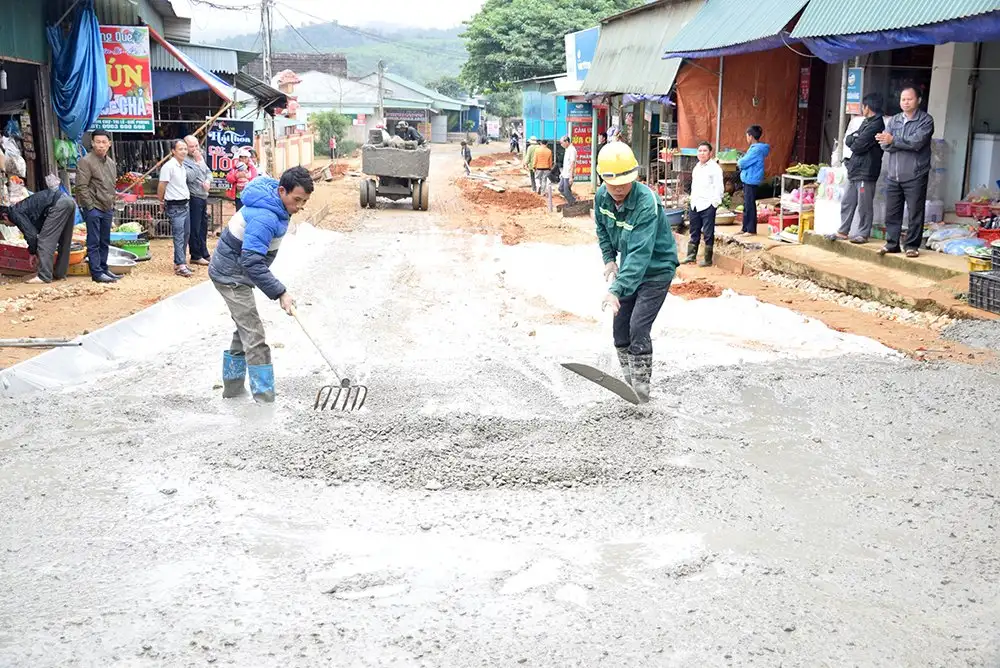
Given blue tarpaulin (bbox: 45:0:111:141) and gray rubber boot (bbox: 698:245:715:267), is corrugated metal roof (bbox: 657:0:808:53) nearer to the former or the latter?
gray rubber boot (bbox: 698:245:715:267)

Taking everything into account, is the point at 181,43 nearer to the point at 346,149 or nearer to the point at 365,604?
the point at 365,604

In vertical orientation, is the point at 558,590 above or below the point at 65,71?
below

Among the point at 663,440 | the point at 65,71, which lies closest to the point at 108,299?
the point at 65,71

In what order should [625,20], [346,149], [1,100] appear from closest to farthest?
[1,100] < [625,20] < [346,149]

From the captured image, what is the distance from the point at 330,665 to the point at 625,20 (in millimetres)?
20822

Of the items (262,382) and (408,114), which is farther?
(408,114)

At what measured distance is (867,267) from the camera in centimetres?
1170

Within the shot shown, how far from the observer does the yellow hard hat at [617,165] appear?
251 inches

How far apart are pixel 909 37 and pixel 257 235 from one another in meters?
7.45

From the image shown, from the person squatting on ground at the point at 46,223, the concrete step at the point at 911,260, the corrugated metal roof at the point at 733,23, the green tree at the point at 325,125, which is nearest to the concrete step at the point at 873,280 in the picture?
the concrete step at the point at 911,260

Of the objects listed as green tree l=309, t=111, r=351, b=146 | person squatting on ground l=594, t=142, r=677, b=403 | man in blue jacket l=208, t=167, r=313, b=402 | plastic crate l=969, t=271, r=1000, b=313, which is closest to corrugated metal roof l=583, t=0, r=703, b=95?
plastic crate l=969, t=271, r=1000, b=313

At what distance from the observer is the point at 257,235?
663 centimetres

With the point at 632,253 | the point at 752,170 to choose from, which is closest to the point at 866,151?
the point at 752,170

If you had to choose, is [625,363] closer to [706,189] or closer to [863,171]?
[863,171]
